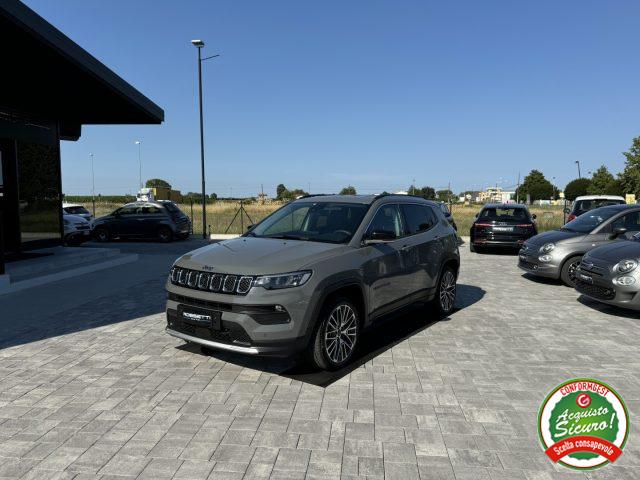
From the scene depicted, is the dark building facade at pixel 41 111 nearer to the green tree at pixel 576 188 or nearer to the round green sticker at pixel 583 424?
the round green sticker at pixel 583 424

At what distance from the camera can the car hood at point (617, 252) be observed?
692 centimetres

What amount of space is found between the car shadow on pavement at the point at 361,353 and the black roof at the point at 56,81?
5.85 m

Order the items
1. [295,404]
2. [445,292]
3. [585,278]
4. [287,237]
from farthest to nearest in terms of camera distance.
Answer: [585,278] < [445,292] < [287,237] < [295,404]

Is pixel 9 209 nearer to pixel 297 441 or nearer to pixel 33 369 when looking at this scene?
pixel 33 369

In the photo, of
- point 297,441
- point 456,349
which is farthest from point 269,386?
point 456,349

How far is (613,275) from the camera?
268 inches

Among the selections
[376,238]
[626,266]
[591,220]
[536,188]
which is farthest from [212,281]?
[536,188]

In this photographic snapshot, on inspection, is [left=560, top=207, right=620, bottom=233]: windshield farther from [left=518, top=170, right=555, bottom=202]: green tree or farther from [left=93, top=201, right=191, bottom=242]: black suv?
[left=518, top=170, right=555, bottom=202]: green tree

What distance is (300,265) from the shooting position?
4355mm

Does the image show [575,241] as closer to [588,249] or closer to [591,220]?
[588,249]

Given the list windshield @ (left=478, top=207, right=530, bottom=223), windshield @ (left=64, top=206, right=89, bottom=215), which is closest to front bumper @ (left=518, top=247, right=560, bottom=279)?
windshield @ (left=478, top=207, right=530, bottom=223)

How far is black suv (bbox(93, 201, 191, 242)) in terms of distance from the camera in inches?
739

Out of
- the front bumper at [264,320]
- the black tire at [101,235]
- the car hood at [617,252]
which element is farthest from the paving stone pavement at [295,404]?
the black tire at [101,235]

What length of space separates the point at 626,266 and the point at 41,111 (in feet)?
42.3
